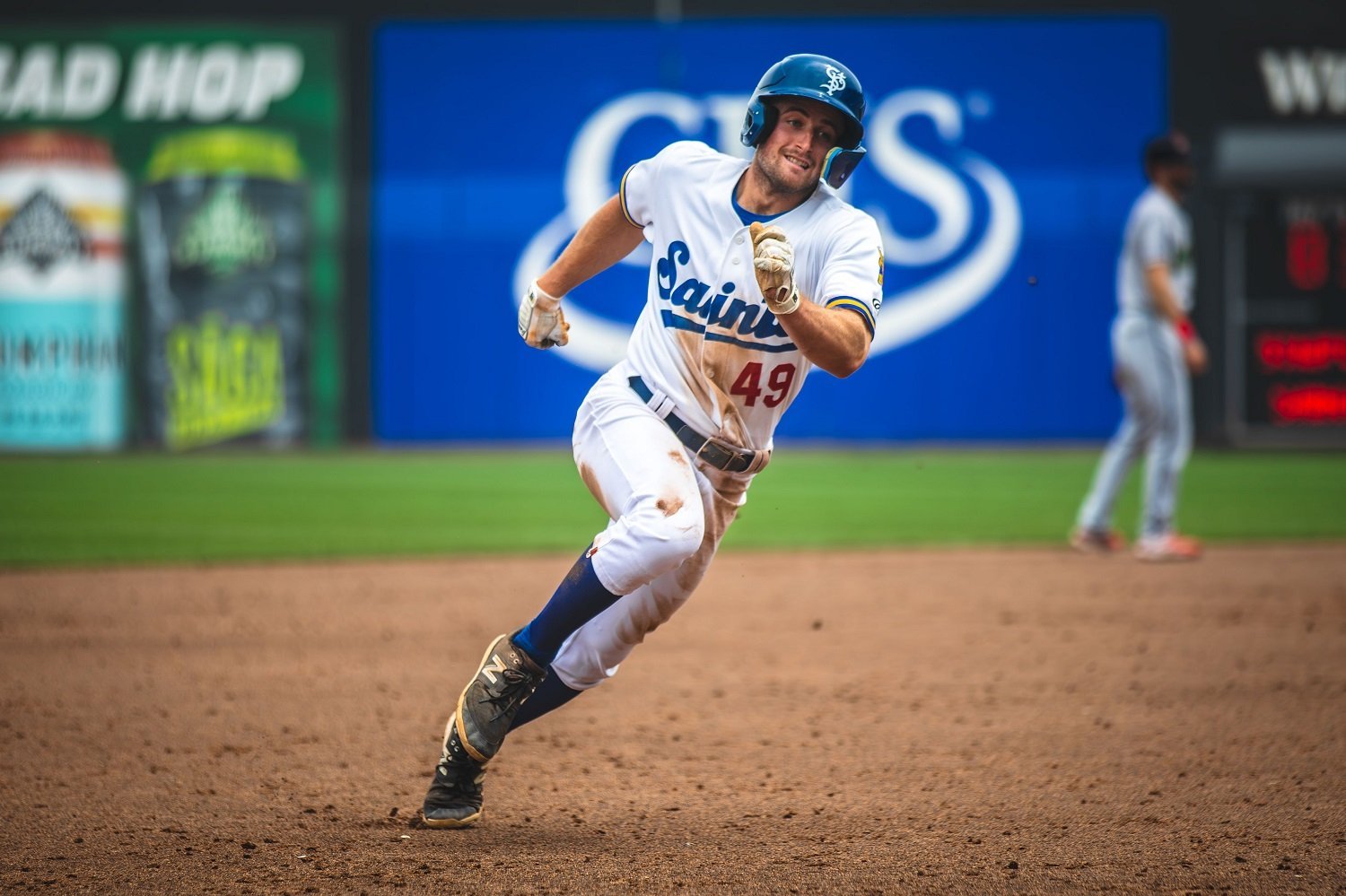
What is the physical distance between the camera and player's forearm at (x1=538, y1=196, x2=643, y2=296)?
3973mm

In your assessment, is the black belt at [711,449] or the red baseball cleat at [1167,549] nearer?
the black belt at [711,449]

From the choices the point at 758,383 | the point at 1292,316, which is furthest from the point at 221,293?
the point at 758,383

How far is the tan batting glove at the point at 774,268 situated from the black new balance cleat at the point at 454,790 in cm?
132

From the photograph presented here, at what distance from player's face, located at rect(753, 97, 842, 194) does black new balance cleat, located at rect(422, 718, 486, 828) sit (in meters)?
1.56

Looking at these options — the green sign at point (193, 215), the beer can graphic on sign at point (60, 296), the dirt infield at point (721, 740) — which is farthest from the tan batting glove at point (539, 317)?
the beer can graphic on sign at point (60, 296)

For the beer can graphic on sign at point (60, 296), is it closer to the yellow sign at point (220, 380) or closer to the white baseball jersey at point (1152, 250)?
the yellow sign at point (220, 380)

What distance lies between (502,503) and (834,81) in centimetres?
884

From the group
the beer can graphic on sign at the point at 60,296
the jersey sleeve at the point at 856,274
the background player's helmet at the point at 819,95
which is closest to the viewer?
the jersey sleeve at the point at 856,274

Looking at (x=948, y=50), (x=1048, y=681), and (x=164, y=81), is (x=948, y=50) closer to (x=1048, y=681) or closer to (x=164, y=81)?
(x=164, y=81)

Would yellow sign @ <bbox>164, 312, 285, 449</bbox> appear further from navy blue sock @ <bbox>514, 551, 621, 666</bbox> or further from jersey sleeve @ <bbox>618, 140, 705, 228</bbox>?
navy blue sock @ <bbox>514, 551, 621, 666</bbox>

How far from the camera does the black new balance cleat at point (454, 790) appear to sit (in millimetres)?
3699

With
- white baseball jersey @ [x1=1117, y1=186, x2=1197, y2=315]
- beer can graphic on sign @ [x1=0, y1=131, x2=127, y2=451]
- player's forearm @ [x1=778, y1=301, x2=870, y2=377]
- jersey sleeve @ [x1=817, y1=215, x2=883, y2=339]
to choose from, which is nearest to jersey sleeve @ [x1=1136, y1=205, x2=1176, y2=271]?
white baseball jersey @ [x1=1117, y1=186, x2=1197, y2=315]

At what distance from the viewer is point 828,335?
339 centimetres

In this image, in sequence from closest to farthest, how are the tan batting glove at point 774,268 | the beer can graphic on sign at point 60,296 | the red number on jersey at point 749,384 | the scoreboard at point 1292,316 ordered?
the tan batting glove at point 774,268 → the red number on jersey at point 749,384 → the scoreboard at point 1292,316 → the beer can graphic on sign at point 60,296
